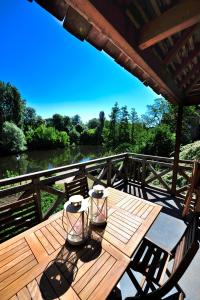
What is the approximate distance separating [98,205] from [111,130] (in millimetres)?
23428

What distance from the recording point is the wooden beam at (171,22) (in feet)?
2.94

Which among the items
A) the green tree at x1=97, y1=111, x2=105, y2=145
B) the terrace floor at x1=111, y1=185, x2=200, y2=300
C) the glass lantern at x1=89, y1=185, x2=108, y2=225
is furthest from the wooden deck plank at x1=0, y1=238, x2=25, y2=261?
the green tree at x1=97, y1=111, x2=105, y2=145

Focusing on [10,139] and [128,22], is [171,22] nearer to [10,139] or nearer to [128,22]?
[128,22]

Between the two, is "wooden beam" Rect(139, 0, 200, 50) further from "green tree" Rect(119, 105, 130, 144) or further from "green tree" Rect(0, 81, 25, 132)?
"green tree" Rect(0, 81, 25, 132)

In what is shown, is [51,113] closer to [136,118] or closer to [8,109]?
[8,109]

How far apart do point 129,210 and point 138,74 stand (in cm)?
159

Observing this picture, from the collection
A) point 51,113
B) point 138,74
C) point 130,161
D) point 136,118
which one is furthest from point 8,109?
point 138,74

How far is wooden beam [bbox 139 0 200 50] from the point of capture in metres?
0.90

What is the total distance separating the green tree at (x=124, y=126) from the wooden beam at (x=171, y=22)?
2043cm

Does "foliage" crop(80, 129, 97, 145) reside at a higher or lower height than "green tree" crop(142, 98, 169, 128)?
lower

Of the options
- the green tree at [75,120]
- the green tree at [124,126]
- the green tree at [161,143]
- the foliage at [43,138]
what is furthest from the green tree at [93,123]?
the green tree at [161,143]

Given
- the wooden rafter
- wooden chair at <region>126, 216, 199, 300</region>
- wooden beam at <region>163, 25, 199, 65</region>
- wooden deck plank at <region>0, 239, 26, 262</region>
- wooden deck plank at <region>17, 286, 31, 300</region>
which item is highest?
the wooden rafter

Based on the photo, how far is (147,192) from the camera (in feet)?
13.6

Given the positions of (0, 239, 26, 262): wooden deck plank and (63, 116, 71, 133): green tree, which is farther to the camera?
(63, 116, 71, 133): green tree
